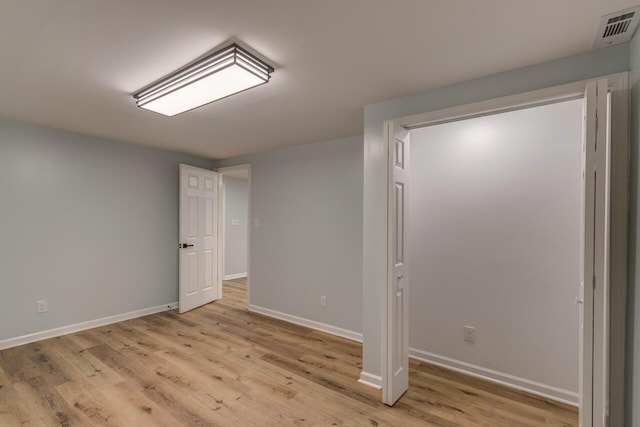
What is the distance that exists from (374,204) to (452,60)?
1.12 m

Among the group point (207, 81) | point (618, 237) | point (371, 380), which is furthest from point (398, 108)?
point (371, 380)

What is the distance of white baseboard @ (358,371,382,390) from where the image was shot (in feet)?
7.83

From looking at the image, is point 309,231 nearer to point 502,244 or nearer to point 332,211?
point 332,211

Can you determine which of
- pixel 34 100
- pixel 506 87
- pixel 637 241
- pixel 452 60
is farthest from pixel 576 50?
pixel 34 100

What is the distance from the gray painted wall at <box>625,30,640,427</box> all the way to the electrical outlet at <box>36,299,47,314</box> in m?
4.80

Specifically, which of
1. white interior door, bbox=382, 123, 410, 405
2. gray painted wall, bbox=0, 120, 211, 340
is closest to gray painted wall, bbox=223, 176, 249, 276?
gray painted wall, bbox=0, 120, 211, 340

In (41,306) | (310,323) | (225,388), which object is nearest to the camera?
(225,388)

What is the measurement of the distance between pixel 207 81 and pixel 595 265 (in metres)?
2.36

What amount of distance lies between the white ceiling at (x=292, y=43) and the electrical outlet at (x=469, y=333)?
2.03 m

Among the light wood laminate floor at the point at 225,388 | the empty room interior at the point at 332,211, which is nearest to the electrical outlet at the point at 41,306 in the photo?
the empty room interior at the point at 332,211

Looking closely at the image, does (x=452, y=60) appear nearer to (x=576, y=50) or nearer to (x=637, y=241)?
(x=576, y=50)

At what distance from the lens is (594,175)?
1.40m

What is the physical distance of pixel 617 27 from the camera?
145 cm

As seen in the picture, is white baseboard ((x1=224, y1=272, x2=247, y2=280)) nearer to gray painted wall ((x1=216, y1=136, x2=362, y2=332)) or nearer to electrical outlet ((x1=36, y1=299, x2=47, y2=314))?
gray painted wall ((x1=216, y1=136, x2=362, y2=332))
